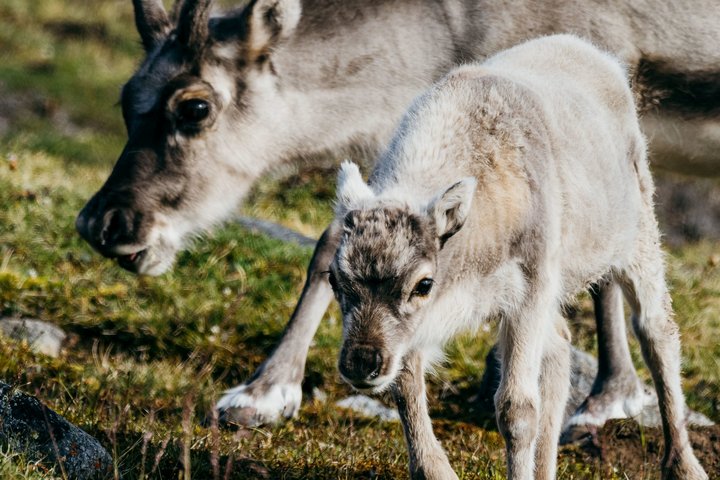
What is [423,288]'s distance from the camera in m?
4.56

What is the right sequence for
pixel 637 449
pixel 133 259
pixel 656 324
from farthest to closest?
pixel 133 259 < pixel 637 449 < pixel 656 324

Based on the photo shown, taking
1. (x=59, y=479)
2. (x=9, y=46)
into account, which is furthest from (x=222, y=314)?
(x=9, y=46)

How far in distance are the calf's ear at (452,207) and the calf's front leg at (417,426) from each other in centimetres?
77

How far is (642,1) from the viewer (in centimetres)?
784

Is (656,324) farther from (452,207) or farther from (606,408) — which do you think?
(452,207)

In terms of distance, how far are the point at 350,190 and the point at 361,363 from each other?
80cm

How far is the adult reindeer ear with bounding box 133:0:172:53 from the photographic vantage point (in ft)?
26.3

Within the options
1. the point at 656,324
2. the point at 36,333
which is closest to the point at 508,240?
the point at 656,324

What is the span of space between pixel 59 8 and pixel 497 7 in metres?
15.6

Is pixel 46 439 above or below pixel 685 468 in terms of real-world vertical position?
above

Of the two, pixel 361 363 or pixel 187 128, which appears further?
pixel 187 128

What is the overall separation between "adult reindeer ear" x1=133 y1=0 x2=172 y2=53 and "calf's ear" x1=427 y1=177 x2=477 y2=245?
4.10 metres

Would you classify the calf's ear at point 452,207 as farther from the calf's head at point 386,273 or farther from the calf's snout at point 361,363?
the calf's snout at point 361,363

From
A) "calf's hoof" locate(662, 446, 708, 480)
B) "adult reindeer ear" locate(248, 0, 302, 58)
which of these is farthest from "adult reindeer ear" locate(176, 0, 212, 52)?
"calf's hoof" locate(662, 446, 708, 480)
